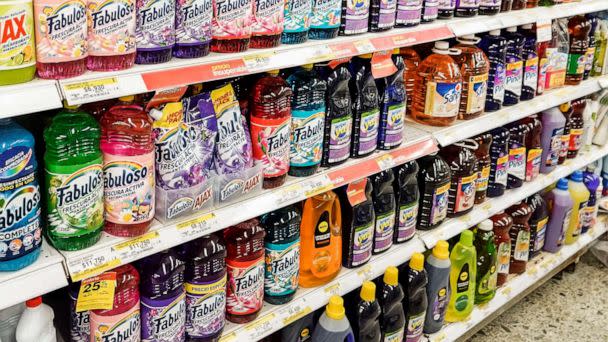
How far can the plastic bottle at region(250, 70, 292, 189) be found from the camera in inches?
67.7

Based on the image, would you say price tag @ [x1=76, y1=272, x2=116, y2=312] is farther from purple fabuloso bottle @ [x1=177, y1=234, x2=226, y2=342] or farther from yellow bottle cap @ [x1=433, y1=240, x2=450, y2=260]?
yellow bottle cap @ [x1=433, y1=240, x2=450, y2=260]

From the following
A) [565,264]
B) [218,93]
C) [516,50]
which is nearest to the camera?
[218,93]

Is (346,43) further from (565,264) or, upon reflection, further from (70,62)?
(565,264)

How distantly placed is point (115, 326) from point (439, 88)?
1.44 meters

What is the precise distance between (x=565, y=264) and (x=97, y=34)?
2973 millimetres

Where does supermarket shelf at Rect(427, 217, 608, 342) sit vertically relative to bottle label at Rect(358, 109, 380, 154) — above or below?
below

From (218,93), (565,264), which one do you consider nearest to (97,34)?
(218,93)

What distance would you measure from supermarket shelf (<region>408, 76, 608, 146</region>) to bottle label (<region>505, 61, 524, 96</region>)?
78 mm

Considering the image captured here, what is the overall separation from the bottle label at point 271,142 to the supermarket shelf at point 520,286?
116cm

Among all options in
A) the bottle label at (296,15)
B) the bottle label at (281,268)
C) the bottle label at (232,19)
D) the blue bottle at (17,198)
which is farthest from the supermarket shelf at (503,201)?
the blue bottle at (17,198)

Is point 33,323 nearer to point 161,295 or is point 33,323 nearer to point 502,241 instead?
point 161,295

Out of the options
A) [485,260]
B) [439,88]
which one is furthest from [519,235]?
[439,88]

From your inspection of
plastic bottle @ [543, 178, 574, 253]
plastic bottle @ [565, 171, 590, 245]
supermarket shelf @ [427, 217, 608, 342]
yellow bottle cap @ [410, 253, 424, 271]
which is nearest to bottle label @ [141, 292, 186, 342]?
yellow bottle cap @ [410, 253, 424, 271]

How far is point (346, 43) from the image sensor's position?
1.82m
